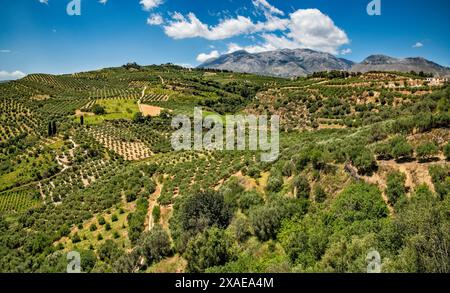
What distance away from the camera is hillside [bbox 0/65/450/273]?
18.0 metres

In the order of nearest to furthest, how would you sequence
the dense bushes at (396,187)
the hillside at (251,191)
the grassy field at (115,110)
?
the hillside at (251,191) → the dense bushes at (396,187) → the grassy field at (115,110)

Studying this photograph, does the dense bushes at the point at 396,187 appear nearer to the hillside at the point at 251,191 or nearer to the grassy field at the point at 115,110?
the hillside at the point at 251,191

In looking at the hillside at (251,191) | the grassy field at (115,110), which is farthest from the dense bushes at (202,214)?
the grassy field at (115,110)

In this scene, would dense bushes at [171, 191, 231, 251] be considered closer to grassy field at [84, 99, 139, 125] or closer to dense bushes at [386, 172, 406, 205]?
dense bushes at [386, 172, 406, 205]

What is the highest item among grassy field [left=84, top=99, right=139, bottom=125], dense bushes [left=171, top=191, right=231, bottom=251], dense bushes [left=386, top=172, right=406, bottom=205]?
grassy field [left=84, top=99, right=139, bottom=125]

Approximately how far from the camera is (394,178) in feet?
70.2

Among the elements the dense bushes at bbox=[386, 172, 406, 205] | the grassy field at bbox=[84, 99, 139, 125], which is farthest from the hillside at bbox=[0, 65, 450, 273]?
the grassy field at bbox=[84, 99, 139, 125]

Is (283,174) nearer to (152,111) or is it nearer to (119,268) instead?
(119,268)

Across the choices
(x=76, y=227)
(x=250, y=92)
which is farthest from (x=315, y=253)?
(x=250, y=92)

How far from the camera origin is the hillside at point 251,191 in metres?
18.0

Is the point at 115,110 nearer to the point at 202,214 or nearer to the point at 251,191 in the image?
the point at 251,191

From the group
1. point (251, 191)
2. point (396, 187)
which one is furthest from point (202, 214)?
point (396, 187)

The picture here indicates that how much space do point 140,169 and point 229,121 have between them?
1228 inches

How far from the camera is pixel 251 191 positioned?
3177 centimetres
